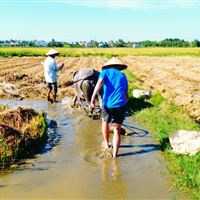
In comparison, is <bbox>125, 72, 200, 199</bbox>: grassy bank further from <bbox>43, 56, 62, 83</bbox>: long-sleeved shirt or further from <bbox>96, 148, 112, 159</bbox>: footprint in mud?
<bbox>43, 56, 62, 83</bbox>: long-sleeved shirt


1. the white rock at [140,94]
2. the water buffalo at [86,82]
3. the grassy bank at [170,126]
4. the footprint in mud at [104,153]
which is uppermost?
the water buffalo at [86,82]

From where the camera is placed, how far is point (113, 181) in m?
5.82

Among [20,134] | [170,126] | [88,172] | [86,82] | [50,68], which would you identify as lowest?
[88,172]

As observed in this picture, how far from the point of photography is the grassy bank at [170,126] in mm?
5531

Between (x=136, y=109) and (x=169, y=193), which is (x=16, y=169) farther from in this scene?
(x=136, y=109)

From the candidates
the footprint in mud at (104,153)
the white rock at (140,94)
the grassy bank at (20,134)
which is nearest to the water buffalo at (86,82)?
the grassy bank at (20,134)

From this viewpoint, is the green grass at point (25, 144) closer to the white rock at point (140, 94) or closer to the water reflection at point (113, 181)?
the water reflection at point (113, 181)

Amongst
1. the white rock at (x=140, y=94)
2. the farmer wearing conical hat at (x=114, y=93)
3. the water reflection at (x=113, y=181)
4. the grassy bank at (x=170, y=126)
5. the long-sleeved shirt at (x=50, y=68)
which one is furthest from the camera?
the white rock at (x=140, y=94)

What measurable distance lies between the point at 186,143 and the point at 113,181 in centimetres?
160

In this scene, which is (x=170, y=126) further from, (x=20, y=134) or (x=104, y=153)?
(x=20, y=134)

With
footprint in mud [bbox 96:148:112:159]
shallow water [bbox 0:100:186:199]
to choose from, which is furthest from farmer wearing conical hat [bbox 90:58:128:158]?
shallow water [bbox 0:100:186:199]

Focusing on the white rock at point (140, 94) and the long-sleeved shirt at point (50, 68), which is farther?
the white rock at point (140, 94)

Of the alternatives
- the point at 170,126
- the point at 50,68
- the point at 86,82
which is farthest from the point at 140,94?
the point at 170,126

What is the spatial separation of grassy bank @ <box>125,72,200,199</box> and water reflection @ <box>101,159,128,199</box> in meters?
0.70
